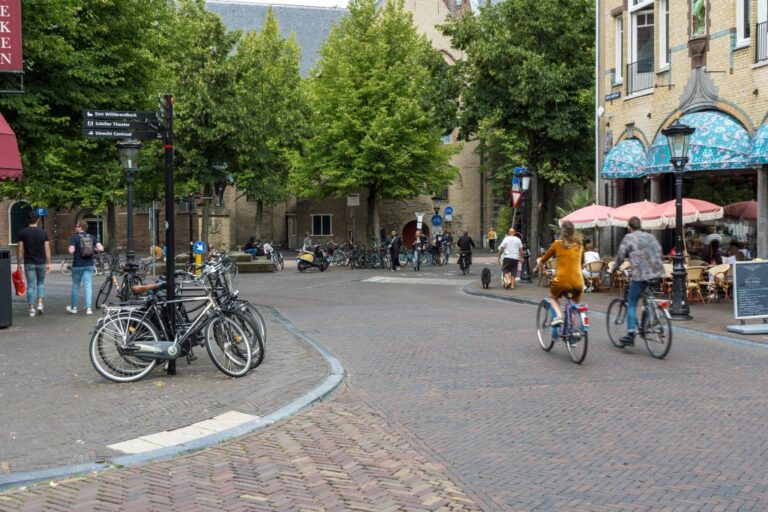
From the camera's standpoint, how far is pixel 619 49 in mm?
24969

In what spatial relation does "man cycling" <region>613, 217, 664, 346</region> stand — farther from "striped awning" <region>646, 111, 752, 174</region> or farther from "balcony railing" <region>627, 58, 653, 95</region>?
"balcony railing" <region>627, 58, 653, 95</region>

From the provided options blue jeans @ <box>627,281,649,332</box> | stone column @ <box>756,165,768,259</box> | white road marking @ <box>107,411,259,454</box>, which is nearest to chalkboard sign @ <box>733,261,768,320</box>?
blue jeans @ <box>627,281,649,332</box>

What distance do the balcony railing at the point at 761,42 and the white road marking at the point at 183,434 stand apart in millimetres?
15777

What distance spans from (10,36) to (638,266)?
31.8 ft

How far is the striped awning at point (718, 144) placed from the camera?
18.2 metres

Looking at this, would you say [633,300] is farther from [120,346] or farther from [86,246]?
[86,246]

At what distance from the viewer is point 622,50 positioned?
24766 millimetres

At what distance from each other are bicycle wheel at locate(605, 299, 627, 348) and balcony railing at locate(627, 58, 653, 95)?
44.8 feet

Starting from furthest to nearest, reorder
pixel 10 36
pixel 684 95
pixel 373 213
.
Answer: pixel 373 213 < pixel 684 95 < pixel 10 36

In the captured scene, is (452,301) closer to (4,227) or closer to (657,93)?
(657,93)

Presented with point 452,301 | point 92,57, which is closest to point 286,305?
point 452,301

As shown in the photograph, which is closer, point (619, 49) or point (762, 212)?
point (762, 212)

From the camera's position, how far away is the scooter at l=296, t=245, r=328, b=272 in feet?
109

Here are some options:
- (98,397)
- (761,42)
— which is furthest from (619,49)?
(98,397)
